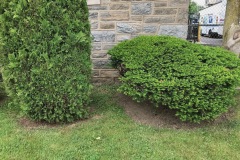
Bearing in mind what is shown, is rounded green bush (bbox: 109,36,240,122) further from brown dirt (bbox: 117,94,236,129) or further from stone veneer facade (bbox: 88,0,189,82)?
stone veneer facade (bbox: 88,0,189,82)

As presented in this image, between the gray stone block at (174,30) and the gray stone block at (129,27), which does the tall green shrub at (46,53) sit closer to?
the gray stone block at (129,27)

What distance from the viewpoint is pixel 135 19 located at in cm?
417

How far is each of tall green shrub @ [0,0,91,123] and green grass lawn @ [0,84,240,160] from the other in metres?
0.27

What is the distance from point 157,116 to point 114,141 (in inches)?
32.2

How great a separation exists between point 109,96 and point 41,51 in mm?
1498

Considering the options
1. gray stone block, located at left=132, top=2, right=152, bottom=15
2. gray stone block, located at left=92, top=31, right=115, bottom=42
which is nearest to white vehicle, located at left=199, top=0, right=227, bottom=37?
gray stone block, located at left=132, top=2, right=152, bottom=15

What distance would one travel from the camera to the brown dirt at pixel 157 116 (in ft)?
9.58

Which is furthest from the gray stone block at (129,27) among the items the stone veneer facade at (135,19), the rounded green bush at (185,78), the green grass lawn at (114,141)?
the green grass lawn at (114,141)

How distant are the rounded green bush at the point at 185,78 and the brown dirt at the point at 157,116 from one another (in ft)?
0.85

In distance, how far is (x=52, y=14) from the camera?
2529 mm

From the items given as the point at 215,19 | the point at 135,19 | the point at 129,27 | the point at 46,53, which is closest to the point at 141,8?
the point at 135,19

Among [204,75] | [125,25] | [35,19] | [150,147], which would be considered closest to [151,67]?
[204,75]

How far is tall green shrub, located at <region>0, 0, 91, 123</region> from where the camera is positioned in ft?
8.21

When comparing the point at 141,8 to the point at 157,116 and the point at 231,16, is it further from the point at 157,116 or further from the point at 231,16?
the point at 157,116
